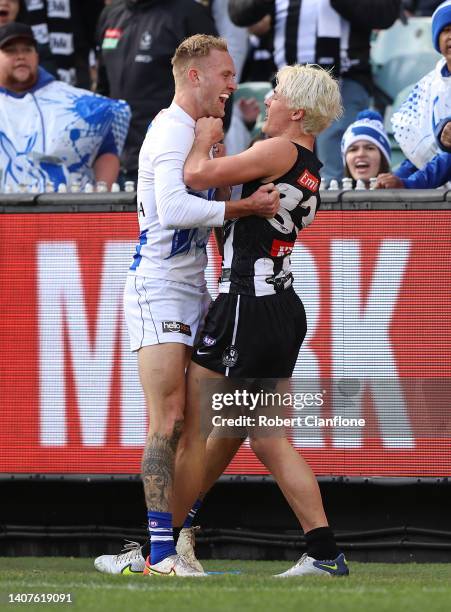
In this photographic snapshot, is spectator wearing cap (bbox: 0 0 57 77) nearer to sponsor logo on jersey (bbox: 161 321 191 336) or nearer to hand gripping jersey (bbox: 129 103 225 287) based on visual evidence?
hand gripping jersey (bbox: 129 103 225 287)

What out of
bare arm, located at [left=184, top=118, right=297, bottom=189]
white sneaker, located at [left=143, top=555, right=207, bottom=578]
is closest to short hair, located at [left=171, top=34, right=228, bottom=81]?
bare arm, located at [left=184, top=118, right=297, bottom=189]

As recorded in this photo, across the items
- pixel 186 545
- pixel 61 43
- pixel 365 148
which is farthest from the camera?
pixel 61 43

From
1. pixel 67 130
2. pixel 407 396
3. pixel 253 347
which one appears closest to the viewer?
pixel 253 347

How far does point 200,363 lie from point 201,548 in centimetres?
197

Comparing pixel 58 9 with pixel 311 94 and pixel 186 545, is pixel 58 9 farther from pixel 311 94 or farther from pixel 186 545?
pixel 186 545

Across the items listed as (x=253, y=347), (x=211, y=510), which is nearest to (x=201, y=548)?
(x=211, y=510)

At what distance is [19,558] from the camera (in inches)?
325

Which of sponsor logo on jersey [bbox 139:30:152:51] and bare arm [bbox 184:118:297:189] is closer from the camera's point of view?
bare arm [bbox 184:118:297:189]

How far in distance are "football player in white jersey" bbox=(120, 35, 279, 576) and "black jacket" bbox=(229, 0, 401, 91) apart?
11.3 ft

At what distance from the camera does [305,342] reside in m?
7.93

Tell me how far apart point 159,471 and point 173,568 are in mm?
418

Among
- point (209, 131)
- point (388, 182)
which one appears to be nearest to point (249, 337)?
point (209, 131)

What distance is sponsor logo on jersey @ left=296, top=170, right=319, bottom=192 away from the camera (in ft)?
21.4

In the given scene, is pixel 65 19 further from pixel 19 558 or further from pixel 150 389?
pixel 150 389
